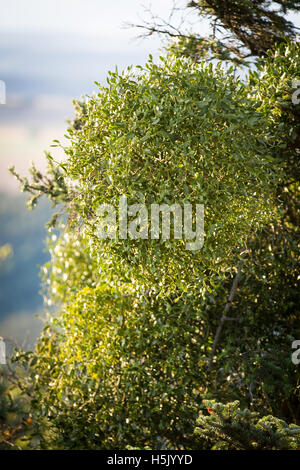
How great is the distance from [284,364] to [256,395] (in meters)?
0.31

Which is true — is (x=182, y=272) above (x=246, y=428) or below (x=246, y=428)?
above

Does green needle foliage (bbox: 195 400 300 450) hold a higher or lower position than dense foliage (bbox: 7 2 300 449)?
lower

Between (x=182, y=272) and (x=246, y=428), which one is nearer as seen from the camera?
(x=246, y=428)

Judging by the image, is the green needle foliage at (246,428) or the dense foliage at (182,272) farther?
the dense foliage at (182,272)

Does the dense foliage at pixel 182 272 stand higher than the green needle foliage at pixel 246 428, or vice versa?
the dense foliage at pixel 182 272

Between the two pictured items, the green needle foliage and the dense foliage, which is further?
the dense foliage

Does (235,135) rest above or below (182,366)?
above

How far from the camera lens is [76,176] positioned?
1.82 metres

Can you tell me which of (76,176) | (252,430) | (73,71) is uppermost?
(73,71)

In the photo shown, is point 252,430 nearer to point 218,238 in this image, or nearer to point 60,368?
point 218,238
